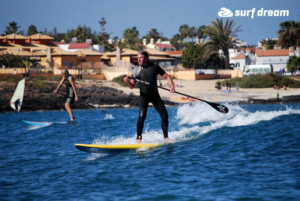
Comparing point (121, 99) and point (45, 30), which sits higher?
point (45, 30)

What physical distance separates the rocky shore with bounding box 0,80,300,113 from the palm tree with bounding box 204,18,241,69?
17599 millimetres

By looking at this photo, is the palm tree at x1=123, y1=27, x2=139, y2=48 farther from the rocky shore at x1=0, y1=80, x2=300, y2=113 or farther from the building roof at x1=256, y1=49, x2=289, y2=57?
the rocky shore at x1=0, y1=80, x2=300, y2=113

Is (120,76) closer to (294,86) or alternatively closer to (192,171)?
(294,86)

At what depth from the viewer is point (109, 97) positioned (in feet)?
102

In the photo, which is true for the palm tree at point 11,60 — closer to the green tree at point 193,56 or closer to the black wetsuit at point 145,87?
the green tree at point 193,56

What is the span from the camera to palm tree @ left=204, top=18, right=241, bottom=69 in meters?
55.2

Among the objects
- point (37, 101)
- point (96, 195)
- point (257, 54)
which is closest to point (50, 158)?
point (96, 195)

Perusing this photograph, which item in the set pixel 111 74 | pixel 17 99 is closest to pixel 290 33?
pixel 111 74

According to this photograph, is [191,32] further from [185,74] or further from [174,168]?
[174,168]

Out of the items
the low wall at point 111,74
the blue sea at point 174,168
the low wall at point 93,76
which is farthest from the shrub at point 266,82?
the blue sea at point 174,168

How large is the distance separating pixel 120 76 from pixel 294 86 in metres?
18.0

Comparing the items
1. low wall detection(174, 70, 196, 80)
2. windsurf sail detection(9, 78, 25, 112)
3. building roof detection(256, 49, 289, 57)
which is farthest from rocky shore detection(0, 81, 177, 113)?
building roof detection(256, 49, 289, 57)

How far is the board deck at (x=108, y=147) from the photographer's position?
25.4 ft

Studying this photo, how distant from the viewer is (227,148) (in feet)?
26.1
